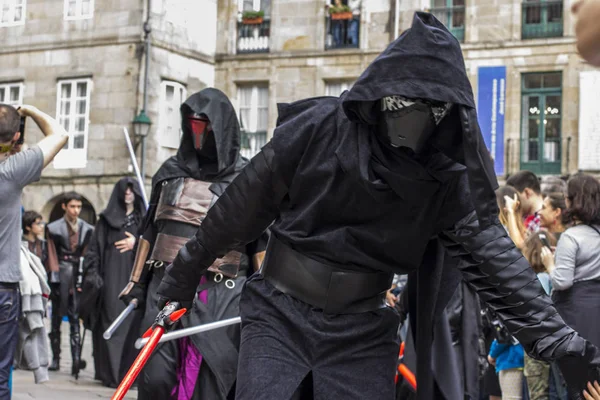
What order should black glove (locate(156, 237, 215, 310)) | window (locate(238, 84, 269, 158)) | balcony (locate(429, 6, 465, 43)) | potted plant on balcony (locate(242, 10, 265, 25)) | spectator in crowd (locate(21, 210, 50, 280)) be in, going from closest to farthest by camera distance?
black glove (locate(156, 237, 215, 310)), spectator in crowd (locate(21, 210, 50, 280)), balcony (locate(429, 6, 465, 43)), potted plant on balcony (locate(242, 10, 265, 25)), window (locate(238, 84, 269, 158))

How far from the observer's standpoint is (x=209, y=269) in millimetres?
6273

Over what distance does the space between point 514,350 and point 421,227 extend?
3865 millimetres

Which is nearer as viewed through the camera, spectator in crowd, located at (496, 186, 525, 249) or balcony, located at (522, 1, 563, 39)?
spectator in crowd, located at (496, 186, 525, 249)

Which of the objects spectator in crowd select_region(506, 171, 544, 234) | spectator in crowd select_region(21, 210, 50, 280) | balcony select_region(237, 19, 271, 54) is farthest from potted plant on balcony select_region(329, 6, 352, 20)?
spectator in crowd select_region(506, 171, 544, 234)

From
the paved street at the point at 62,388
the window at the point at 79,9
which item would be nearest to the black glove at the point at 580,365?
the paved street at the point at 62,388

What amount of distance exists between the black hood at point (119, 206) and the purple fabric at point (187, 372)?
554 centimetres

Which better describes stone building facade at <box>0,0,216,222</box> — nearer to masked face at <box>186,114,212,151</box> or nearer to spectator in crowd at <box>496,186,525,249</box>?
spectator in crowd at <box>496,186,525,249</box>

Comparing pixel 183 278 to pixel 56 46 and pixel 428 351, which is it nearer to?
pixel 428 351

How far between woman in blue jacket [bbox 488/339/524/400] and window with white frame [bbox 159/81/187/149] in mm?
17807

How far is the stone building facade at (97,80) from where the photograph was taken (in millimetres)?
24922

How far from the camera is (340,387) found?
13.5ft

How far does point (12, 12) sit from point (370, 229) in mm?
20783

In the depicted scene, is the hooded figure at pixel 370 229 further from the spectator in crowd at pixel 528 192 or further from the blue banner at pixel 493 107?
the blue banner at pixel 493 107

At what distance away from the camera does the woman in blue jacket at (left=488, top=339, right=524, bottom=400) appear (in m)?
7.78
